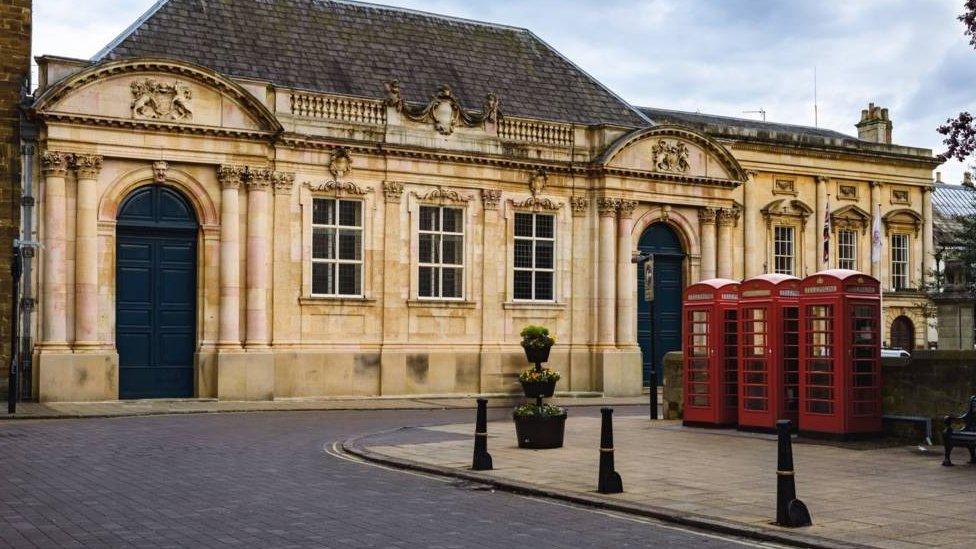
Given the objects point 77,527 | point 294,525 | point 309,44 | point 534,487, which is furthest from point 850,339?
point 309,44

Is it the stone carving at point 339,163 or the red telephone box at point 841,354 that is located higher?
the stone carving at point 339,163

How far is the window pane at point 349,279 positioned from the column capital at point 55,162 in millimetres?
7619

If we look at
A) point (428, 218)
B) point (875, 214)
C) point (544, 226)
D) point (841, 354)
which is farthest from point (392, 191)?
point (875, 214)

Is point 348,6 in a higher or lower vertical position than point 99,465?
higher

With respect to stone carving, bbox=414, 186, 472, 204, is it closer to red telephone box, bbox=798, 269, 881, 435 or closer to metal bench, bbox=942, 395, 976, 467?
red telephone box, bbox=798, 269, 881, 435

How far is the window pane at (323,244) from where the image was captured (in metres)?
32.0

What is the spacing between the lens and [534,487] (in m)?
13.6

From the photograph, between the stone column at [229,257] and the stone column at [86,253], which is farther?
the stone column at [229,257]

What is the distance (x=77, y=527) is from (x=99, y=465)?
5.06 m

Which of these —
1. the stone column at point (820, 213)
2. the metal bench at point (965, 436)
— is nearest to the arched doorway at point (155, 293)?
the metal bench at point (965, 436)

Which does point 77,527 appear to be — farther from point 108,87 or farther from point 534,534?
point 108,87

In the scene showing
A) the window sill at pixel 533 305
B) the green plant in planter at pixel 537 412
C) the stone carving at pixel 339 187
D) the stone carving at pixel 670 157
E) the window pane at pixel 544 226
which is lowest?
the green plant in planter at pixel 537 412

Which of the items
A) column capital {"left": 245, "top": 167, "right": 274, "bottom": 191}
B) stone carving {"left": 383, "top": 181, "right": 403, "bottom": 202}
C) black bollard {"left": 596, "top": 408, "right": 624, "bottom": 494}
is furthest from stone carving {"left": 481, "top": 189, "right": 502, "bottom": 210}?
black bollard {"left": 596, "top": 408, "right": 624, "bottom": 494}

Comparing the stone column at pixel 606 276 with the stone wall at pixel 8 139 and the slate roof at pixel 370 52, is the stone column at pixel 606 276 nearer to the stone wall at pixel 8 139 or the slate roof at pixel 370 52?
the slate roof at pixel 370 52
